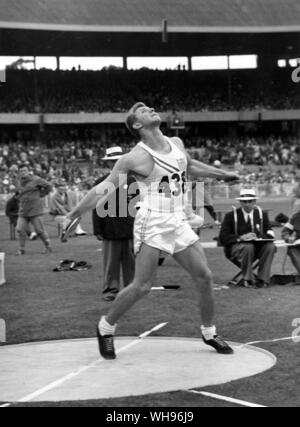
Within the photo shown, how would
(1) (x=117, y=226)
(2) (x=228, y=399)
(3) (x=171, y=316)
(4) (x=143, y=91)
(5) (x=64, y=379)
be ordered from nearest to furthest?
1. (2) (x=228, y=399)
2. (5) (x=64, y=379)
3. (3) (x=171, y=316)
4. (1) (x=117, y=226)
5. (4) (x=143, y=91)

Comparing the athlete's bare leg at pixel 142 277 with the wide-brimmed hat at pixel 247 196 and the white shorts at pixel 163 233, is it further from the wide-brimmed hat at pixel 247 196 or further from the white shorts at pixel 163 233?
the wide-brimmed hat at pixel 247 196

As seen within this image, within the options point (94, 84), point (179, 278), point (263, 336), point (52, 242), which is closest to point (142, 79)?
point (94, 84)

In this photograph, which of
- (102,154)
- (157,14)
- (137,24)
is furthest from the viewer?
(157,14)

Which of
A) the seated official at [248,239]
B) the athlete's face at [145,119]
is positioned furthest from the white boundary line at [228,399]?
the seated official at [248,239]

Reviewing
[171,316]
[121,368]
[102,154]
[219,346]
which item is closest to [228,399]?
[121,368]

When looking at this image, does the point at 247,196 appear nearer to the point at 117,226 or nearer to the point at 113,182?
the point at 117,226

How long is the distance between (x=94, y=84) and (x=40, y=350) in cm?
4221

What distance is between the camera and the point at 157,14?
43625mm

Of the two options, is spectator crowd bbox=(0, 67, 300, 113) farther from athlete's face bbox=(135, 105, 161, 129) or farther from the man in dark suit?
athlete's face bbox=(135, 105, 161, 129)

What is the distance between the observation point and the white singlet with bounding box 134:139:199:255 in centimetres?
661

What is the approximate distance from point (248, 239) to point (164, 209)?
185 inches

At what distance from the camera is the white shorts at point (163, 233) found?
21.7 ft

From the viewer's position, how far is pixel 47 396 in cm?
539

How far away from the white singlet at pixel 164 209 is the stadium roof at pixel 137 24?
35.0 metres
